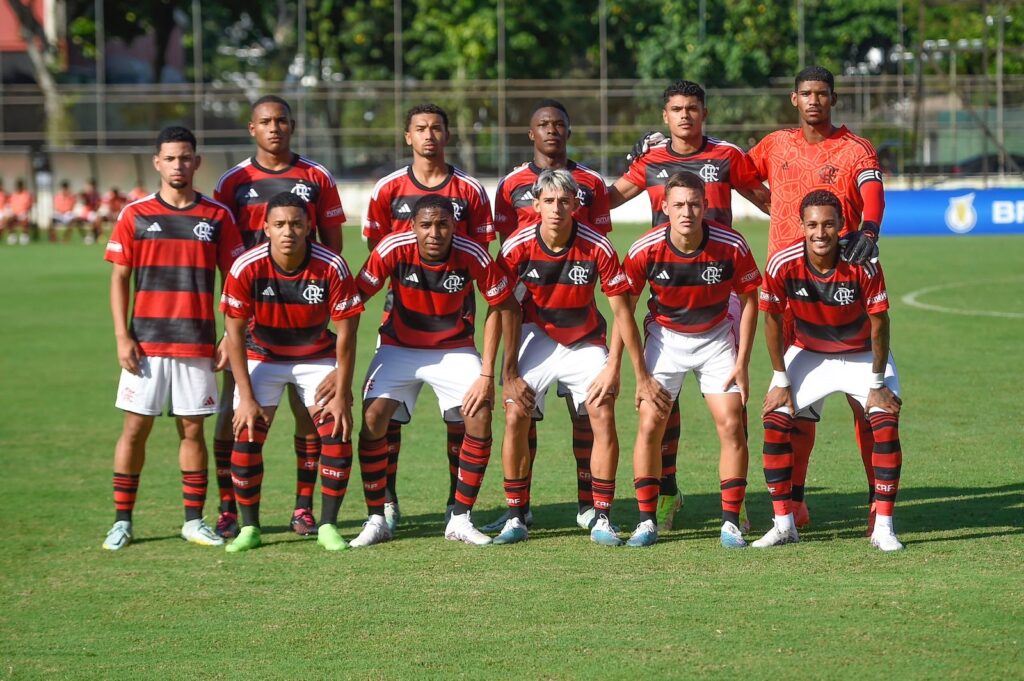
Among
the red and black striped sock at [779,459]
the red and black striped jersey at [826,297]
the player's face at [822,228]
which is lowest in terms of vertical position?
the red and black striped sock at [779,459]

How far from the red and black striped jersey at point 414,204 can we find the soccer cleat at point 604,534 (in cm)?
182

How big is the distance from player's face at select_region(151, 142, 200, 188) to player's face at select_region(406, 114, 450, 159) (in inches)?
51.3

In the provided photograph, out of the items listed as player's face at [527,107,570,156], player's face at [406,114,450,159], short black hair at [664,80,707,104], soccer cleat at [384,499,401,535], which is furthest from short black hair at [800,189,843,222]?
soccer cleat at [384,499,401,535]

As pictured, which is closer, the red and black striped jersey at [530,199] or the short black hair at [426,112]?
the short black hair at [426,112]

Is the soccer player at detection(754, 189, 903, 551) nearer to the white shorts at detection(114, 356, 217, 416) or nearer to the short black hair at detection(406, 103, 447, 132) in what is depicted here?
the short black hair at detection(406, 103, 447, 132)

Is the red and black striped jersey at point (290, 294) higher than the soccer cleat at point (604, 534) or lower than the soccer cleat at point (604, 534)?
higher

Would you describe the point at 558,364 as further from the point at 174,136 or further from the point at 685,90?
the point at 174,136

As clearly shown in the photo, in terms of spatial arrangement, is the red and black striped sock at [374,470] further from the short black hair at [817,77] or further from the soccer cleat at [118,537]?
the short black hair at [817,77]

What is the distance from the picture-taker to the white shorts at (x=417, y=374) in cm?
752

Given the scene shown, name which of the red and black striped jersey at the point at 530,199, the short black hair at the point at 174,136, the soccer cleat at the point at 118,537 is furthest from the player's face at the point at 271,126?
the soccer cleat at the point at 118,537

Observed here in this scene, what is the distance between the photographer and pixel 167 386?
297 inches

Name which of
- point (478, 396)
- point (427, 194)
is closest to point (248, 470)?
point (478, 396)

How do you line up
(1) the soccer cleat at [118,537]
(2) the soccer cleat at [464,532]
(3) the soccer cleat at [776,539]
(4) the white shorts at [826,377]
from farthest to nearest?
(1) the soccer cleat at [118,537] → (2) the soccer cleat at [464,532] → (4) the white shorts at [826,377] → (3) the soccer cleat at [776,539]

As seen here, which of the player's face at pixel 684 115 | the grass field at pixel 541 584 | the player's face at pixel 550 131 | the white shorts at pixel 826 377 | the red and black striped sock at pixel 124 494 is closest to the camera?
the grass field at pixel 541 584
